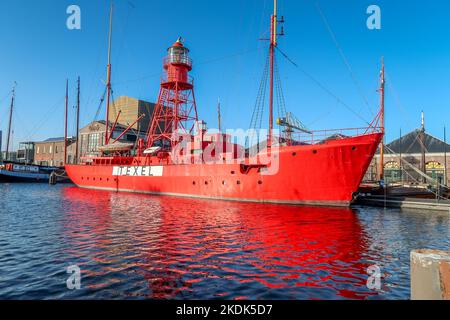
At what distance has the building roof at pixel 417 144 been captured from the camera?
43334 millimetres

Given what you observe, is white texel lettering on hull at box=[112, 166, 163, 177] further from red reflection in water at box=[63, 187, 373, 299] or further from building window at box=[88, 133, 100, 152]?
building window at box=[88, 133, 100, 152]

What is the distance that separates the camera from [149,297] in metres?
6.02

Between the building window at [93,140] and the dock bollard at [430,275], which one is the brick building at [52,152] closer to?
the building window at [93,140]

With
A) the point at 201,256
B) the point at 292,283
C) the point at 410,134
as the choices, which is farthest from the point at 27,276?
the point at 410,134

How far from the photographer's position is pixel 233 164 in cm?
2391

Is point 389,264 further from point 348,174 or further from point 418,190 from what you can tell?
point 418,190

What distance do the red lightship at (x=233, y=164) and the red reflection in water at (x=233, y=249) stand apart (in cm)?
428

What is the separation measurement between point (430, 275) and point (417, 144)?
4987 cm

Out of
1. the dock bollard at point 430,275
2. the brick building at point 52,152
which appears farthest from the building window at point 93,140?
the dock bollard at point 430,275

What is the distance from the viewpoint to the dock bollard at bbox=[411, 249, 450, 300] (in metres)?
3.35

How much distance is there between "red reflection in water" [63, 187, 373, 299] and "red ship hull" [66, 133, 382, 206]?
3.93 metres

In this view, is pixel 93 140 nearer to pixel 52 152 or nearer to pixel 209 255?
pixel 52 152

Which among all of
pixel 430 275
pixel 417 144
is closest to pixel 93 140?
pixel 417 144

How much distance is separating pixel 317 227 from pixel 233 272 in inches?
289
